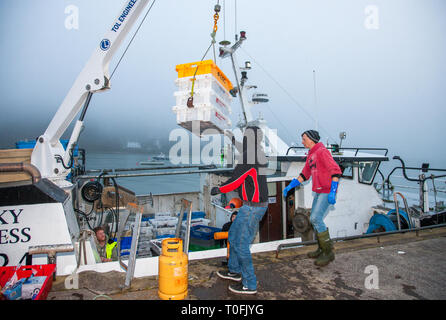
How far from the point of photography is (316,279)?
12.8ft

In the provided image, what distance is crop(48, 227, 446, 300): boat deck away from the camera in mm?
3453

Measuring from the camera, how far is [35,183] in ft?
13.3

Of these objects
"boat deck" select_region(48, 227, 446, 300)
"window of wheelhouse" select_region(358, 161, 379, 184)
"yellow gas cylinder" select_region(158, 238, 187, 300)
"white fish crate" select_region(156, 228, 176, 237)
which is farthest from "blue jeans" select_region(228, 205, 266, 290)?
"window of wheelhouse" select_region(358, 161, 379, 184)

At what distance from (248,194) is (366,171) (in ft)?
24.3

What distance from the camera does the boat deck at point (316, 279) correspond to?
345 cm

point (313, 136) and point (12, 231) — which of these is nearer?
point (12, 231)

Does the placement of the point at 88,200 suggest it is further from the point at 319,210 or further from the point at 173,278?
the point at 319,210

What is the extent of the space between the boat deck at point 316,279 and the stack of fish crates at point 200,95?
308 centimetres

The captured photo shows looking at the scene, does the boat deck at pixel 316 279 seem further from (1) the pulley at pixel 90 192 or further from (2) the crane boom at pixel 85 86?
(1) the pulley at pixel 90 192

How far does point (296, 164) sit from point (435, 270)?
5.26m

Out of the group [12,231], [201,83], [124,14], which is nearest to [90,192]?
[12,231]

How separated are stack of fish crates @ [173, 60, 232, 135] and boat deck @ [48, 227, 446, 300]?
308cm
